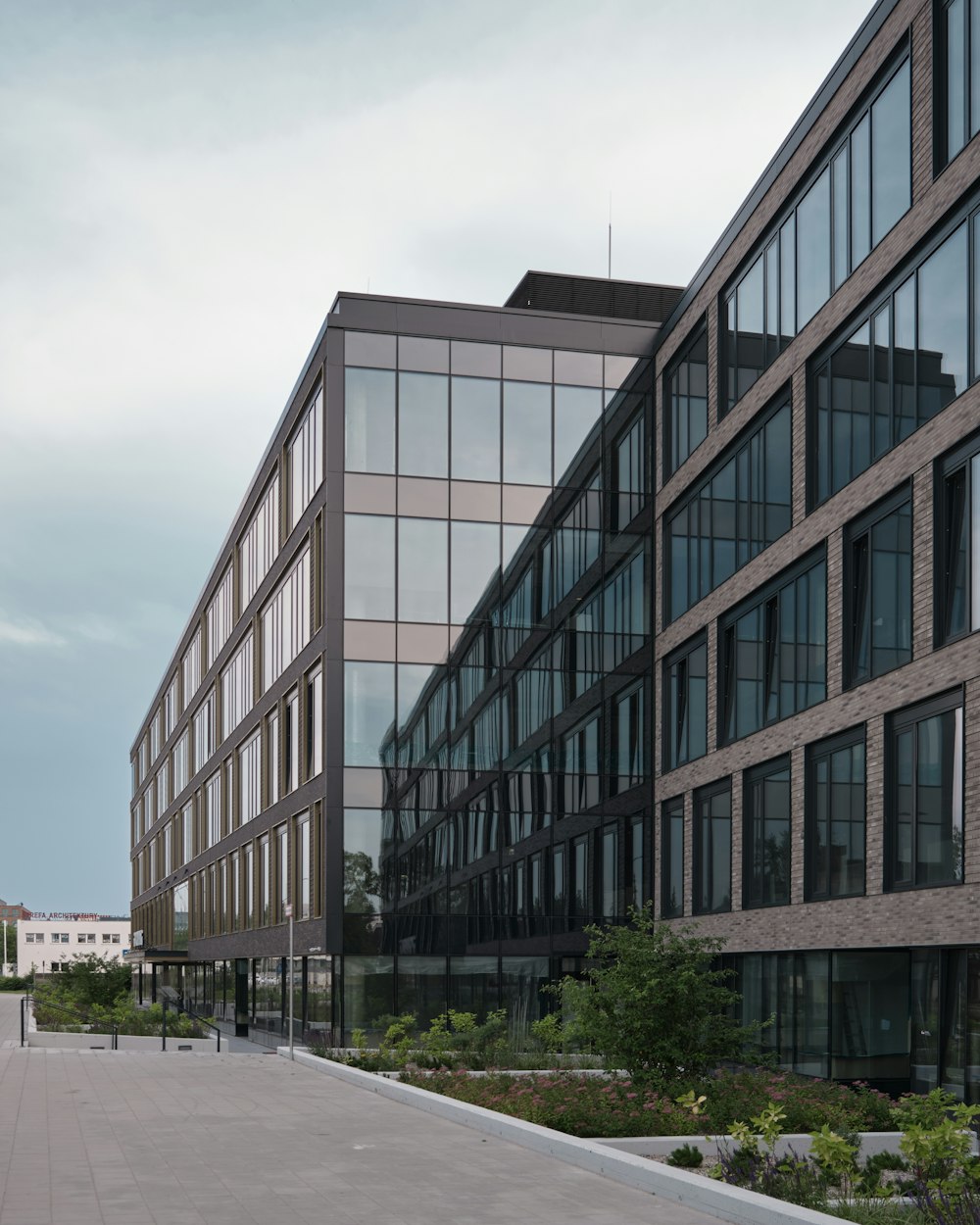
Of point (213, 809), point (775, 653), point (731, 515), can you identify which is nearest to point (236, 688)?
point (213, 809)

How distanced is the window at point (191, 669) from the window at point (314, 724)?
98.6 feet

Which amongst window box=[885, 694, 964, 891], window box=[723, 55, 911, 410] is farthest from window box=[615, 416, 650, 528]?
window box=[885, 694, 964, 891]

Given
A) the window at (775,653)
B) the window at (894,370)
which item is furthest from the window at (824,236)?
the window at (775,653)

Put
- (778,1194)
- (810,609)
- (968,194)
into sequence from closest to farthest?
(778,1194), (968,194), (810,609)

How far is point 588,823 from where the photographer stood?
1599 inches

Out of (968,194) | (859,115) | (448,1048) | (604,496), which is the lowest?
(448,1048)

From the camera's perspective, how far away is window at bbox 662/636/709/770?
121 ft

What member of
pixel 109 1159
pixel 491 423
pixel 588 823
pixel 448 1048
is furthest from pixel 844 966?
pixel 491 423

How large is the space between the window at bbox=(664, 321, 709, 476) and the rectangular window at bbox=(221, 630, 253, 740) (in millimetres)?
20848

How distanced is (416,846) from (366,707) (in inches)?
154

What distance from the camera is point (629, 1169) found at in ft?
49.4

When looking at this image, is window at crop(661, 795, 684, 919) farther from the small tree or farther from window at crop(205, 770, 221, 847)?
window at crop(205, 770, 221, 847)

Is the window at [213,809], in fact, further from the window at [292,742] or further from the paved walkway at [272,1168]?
the paved walkway at [272,1168]

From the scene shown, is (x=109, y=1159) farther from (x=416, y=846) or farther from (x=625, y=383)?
(x=625, y=383)
